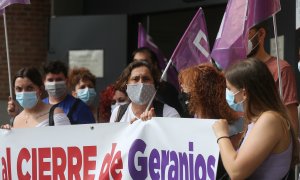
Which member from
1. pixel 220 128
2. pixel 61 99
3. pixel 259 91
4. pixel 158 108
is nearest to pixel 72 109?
pixel 61 99

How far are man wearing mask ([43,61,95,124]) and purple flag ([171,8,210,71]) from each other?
94 centimetres

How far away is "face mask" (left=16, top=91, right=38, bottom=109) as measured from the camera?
20.5 ft

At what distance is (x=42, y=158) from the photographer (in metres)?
5.73

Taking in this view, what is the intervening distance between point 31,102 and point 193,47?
4.23 feet

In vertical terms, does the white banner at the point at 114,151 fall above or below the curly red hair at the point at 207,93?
below

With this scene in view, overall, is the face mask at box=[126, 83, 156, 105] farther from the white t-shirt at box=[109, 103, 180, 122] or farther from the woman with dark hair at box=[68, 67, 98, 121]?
the woman with dark hair at box=[68, 67, 98, 121]

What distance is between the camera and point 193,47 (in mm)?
6156

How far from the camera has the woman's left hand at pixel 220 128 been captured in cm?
447

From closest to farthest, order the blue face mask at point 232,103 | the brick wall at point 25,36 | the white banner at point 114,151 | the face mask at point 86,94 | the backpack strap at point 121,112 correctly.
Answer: the blue face mask at point 232,103 → the white banner at point 114,151 → the backpack strap at point 121,112 → the face mask at point 86,94 → the brick wall at point 25,36

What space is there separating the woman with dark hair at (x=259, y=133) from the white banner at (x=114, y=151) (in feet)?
1.52

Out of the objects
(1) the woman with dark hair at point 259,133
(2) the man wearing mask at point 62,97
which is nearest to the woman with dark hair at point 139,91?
(2) the man wearing mask at point 62,97

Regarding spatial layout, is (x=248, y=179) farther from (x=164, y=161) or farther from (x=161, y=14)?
(x=161, y=14)

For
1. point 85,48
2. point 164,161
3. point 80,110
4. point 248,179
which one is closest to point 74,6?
point 85,48

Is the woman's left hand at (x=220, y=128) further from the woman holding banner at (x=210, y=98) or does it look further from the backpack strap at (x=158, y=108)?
the backpack strap at (x=158, y=108)
